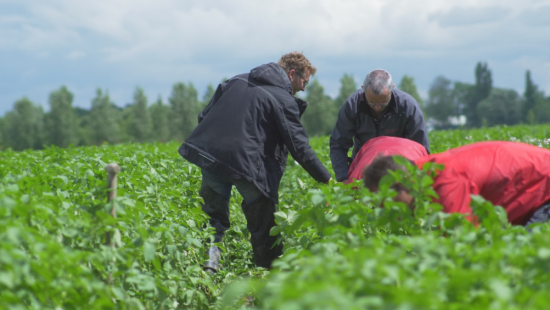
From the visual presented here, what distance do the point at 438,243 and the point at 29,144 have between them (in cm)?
7057

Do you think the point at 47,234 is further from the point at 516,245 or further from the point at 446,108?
the point at 446,108

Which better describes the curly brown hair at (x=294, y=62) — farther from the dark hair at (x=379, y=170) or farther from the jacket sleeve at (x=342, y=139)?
the dark hair at (x=379, y=170)

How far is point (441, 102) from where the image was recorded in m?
120

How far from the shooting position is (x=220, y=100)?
432 centimetres

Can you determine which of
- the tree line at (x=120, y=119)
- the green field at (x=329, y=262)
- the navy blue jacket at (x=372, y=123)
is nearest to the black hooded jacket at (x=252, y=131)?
the navy blue jacket at (x=372, y=123)

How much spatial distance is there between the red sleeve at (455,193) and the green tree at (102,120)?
2664 inches

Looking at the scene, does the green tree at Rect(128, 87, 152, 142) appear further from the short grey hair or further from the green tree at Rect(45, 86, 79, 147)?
the short grey hair

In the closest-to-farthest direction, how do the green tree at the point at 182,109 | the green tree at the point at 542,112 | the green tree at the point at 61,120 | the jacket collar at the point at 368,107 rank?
the jacket collar at the point at 368,107, the green tree at the point at 61,120, the green tree at the point at 182,109, the green tree at the point at 542,112

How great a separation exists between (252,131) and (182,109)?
68.2 meters

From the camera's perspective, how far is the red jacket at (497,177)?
8.79 feet

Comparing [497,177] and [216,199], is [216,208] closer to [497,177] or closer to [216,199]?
[216,199]

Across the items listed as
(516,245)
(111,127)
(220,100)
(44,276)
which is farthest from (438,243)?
(111,127)

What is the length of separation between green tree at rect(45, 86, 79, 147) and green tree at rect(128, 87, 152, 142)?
272 inches

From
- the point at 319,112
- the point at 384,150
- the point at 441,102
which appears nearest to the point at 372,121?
the point at 384,150
